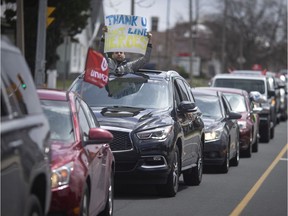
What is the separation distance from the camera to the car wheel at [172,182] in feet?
47.4

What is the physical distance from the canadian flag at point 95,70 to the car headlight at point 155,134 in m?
2.69

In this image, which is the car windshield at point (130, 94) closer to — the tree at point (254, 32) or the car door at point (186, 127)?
the car door at point (186, 127)

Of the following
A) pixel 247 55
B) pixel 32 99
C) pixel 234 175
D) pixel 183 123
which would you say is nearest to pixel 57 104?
pixel 32 99

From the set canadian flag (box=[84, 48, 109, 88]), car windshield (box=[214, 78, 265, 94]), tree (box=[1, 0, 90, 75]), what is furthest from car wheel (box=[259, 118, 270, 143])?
canadian flag (box=[84, 48, 109, 88])

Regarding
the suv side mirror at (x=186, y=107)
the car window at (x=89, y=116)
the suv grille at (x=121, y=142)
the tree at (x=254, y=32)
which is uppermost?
the car window at (x=89, y=116)

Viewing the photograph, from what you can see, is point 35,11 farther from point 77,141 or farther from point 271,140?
point 77,141

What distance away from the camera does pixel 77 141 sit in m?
9.98

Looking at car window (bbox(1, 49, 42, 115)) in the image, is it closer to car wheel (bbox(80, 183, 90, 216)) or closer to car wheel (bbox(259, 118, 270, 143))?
car wheel (bbox(80, 183, 90, 216))

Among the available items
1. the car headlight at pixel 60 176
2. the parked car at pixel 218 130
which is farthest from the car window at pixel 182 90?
the car headlight at pixel 60 176

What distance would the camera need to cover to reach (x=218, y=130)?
750 inches

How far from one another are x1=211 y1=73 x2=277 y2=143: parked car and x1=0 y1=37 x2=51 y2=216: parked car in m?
21.3

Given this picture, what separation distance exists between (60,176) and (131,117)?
5.40 m

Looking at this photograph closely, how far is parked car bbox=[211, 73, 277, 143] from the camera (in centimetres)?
2916

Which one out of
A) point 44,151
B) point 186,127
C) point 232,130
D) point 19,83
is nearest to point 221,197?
point 186,127
